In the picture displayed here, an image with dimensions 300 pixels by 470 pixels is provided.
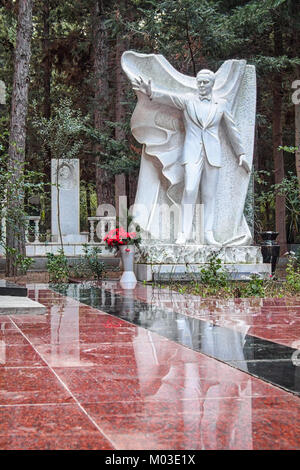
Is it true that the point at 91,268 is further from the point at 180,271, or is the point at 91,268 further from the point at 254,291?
the point at 254,291

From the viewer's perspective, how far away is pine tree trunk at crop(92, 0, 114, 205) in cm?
2194

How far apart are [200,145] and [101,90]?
30.8 ft

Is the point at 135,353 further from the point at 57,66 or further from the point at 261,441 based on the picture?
the point at 57,66

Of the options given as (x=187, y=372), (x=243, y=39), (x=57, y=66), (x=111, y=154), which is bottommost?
(x=187, y=372)

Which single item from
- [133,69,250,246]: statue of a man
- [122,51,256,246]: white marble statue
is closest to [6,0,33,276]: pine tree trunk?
[122,51,256,246]: white marble statue

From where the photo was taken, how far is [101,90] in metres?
22.3

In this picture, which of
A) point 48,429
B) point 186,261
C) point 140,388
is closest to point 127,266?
point 186,261

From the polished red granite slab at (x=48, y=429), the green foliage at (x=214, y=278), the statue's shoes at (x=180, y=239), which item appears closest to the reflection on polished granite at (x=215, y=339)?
the polished red granite slab at (x=48, y=429)

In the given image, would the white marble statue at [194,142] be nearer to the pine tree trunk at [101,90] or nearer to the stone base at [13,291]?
the stone base at [13,291]

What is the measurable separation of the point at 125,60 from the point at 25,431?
11.9 meters

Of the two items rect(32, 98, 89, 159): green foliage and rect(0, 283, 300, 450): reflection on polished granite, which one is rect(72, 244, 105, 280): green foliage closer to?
rect(32, 98, 89, 159): green foliage

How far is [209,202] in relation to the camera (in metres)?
13.9

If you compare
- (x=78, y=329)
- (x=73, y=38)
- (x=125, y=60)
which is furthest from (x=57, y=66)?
(x=78, y=329)

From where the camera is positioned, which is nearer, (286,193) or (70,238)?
(286,193)
